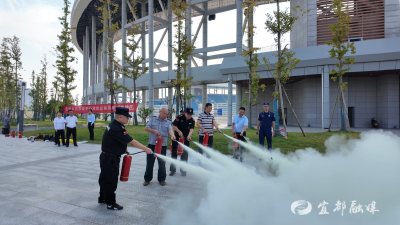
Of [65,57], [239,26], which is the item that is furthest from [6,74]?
[239,26]

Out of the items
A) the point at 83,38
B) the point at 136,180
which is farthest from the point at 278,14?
the point at 83,38

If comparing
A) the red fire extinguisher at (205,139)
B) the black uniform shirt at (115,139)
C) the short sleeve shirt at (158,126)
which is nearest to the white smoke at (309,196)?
the black uniform shirt at (115,139)

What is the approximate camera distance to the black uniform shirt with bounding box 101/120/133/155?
406cm

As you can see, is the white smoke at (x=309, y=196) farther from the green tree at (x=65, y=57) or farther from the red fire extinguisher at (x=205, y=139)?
the green tree at (x=65, y=57)

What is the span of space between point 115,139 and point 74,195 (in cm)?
192

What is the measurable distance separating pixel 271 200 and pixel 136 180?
3.85m

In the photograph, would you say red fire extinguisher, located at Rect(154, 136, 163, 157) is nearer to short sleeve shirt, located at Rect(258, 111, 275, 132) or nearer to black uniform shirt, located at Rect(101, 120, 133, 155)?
black uniform shirt, located at Rect(101, 120, 133, 155)

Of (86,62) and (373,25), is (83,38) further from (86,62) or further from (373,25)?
(373,25)

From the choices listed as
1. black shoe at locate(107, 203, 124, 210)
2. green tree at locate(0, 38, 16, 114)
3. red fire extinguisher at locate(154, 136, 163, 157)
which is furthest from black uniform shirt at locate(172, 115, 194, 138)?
green tree at locate(0, 38, 16, 114)

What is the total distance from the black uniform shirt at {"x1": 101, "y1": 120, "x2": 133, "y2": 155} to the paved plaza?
44.2 inches

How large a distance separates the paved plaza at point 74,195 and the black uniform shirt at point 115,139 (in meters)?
1.12

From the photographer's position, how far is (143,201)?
4.56 m

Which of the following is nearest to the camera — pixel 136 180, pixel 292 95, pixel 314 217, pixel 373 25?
pixel 314 217

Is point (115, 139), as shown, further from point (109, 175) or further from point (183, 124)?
point (183, 124)
